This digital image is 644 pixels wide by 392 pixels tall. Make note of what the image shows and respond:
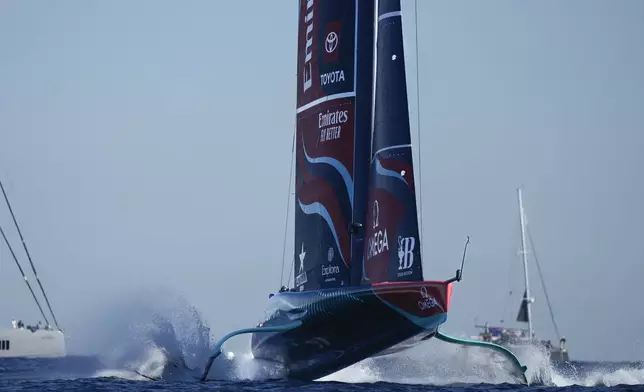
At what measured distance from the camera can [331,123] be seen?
33.9 m

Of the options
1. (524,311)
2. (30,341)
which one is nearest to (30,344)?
(30,341)

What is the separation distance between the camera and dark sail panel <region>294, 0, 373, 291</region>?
33.2 meters

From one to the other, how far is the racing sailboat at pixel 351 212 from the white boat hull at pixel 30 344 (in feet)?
137

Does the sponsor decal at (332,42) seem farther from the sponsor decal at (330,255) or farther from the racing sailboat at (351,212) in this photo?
the sponsor decal at (330,255)

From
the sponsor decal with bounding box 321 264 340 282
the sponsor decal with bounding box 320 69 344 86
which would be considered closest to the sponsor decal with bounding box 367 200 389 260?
the sponsor decal with bounding box 321 264 340 282

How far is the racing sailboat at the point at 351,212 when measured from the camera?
29844 millimetres

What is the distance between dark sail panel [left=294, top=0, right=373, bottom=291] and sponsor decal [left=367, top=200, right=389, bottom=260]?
1907mm

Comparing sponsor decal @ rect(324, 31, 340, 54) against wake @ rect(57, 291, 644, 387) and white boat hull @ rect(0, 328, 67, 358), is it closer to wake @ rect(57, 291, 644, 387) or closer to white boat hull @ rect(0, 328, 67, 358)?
wake @ rect(57, 291, 644, 387)

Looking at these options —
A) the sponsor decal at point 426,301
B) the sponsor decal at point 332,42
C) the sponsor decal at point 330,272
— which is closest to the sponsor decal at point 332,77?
the sponsor decal at point 332,42

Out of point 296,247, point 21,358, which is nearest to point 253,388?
point 296,247

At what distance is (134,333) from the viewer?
1449 inches

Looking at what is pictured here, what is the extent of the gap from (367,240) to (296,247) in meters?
4.01

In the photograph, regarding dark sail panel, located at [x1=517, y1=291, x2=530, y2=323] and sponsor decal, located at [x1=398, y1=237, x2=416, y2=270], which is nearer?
sponsor decal, located at [x1=398, y1=237, x2=416, y2=270]

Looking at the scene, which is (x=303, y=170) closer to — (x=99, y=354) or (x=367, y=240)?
(x=367, y=240)
